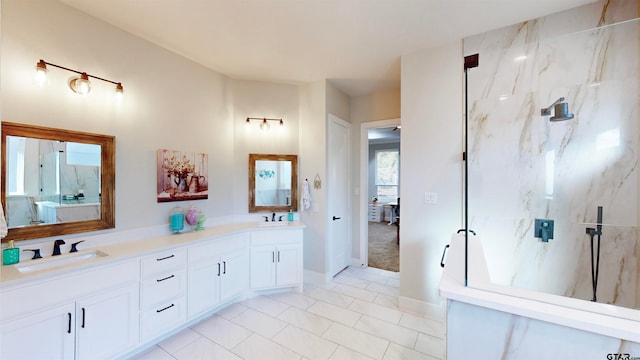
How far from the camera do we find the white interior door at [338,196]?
11.5 feet

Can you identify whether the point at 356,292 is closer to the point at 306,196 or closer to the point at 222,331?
the point at 306,196

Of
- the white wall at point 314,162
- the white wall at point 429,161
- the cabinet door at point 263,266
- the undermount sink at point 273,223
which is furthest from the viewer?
the white wall at point 314,162

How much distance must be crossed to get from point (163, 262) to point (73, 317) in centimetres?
61

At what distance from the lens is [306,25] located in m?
2.18

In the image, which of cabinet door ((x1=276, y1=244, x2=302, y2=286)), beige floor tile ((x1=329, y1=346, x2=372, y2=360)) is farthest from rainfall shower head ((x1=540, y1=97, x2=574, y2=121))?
cabinet door ((x1=276, y1=244, x2=302, y2=286))

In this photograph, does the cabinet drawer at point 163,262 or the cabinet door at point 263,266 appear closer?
the cabinet drawer at point 163,262

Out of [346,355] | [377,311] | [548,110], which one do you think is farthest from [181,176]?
[548,110]

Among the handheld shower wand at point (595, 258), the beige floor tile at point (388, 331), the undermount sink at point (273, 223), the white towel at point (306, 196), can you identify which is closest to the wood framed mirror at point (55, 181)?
the undermount sink at point (273, 223)

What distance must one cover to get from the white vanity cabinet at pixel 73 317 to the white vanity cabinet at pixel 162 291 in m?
0.07

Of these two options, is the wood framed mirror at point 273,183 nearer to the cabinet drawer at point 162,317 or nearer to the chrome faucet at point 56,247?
the cabinet drawer at point 162,317

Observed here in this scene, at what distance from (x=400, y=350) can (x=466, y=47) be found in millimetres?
2981

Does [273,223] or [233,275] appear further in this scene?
[273,223]

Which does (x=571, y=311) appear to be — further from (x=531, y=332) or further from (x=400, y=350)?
(x=400, y=350)

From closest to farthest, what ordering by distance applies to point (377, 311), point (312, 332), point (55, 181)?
1. point (55, 181)
2. point (312, 332)
3. point (377, 311)
